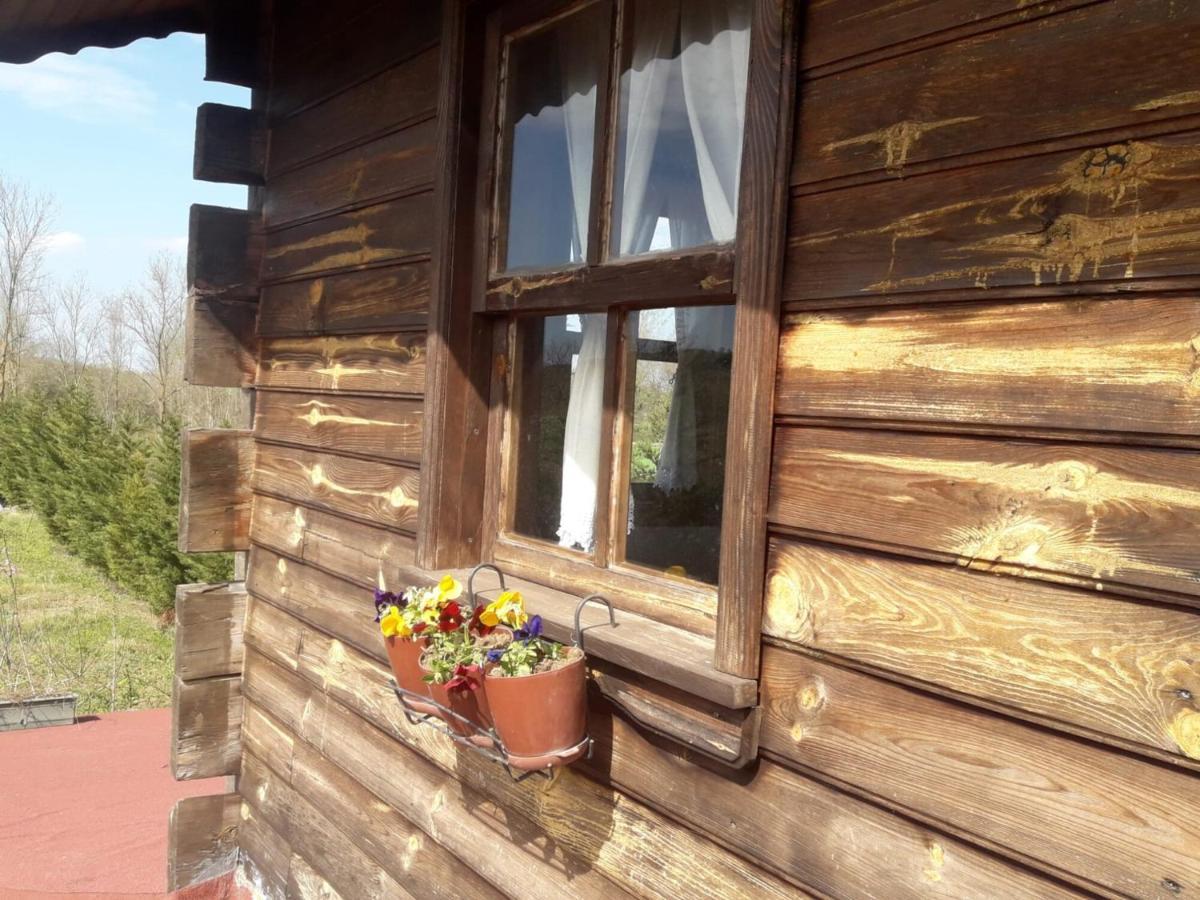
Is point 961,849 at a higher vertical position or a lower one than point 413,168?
lower

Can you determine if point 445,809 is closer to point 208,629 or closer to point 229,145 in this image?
point 208,629

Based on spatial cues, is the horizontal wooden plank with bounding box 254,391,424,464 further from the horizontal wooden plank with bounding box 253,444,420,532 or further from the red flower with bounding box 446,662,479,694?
the red flower with bounding box 446,662,479,694

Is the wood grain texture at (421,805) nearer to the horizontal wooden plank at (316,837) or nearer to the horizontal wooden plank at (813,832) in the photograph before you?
the horizontal wooden plank at (316,837)

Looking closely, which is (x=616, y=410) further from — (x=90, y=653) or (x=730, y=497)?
(x=90, y=653)

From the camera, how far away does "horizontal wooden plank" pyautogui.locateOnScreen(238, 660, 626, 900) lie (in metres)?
2.06

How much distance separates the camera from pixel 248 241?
11.3 feet

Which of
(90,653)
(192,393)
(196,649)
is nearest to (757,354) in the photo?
(196,649)

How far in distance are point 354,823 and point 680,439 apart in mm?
1662

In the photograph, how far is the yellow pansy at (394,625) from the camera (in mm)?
1938

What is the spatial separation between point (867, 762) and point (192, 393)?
79.1 ft

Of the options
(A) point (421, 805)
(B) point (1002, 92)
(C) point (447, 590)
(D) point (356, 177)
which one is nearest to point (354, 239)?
(D) point (356, 177)

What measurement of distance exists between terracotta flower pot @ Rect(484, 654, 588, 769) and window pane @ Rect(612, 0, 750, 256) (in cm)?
81

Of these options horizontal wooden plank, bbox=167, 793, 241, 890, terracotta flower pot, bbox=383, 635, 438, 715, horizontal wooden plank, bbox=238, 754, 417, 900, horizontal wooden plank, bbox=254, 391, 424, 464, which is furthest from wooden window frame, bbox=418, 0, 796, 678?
horizontal wooden plank, bbox=167, 793, 241, 890

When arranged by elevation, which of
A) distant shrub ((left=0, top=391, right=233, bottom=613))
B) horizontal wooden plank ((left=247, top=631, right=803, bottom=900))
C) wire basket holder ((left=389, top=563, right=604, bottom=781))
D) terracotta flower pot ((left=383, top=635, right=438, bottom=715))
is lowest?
distant shrub ((left=0, top=391, right=233, bottom=613))
